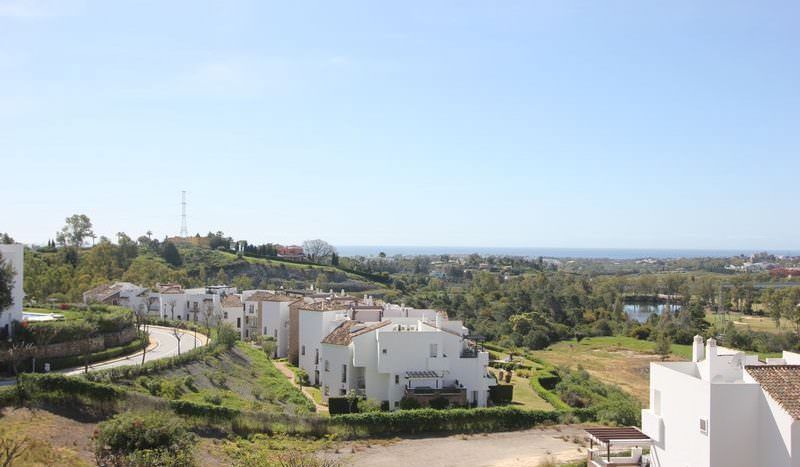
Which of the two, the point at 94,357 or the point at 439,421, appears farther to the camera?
the point at 94,357

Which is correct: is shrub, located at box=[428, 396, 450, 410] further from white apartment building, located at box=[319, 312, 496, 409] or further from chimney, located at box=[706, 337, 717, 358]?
chimney, located at box=[706, 337, 717, 358]

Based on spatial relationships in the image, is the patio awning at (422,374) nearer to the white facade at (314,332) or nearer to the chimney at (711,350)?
the white facade at (314,332)

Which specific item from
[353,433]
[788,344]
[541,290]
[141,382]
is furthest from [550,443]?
[541,290]

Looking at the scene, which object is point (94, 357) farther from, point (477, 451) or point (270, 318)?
point (270, 318)

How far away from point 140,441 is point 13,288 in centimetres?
2252

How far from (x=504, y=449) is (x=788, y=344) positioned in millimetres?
64864

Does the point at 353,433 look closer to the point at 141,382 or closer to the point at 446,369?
the point at 446,369

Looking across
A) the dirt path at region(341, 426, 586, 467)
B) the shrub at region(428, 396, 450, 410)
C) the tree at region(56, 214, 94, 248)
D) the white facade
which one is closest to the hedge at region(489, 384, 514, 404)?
the shrub at region(428, 396, 450, 410)

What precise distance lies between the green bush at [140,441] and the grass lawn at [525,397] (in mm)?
24240

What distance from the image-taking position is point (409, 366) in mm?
41656

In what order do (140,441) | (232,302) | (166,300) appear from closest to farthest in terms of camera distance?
Result: (140,441)
(232,302)
(166,300)

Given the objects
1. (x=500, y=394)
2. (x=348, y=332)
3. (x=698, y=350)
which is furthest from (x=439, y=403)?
(x=698, y=350)

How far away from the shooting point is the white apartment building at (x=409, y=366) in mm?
41344

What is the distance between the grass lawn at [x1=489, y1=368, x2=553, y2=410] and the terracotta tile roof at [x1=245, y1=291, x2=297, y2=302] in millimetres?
22333
